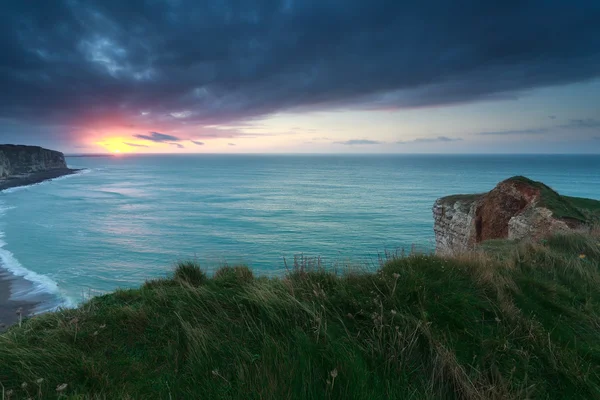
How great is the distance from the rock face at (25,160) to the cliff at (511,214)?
149356mm

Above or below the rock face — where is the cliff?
below

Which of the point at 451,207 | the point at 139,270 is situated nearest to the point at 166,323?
the point at 451,207

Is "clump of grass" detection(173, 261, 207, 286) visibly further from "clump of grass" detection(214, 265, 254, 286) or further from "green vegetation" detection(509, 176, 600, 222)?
"green vegetation" detection(509, 176, 600, 222)

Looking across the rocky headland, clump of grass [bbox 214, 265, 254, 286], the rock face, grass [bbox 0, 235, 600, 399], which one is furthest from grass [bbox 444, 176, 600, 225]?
the rock face

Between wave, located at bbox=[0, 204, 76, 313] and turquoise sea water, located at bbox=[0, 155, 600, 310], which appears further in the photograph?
turquoise sea water, located at bbox=[0, 155, 600, 310]

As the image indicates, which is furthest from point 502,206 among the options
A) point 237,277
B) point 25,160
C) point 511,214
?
point 25,160

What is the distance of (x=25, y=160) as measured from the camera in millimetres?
140125

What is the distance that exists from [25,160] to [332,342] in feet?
603

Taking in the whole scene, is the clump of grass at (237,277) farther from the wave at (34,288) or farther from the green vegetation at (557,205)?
the wave at (34,288)

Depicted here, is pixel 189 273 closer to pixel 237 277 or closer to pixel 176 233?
pixel 237 277

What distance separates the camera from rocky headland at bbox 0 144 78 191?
113 meters

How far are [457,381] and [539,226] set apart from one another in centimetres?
1596

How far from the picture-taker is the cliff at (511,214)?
1521 cm

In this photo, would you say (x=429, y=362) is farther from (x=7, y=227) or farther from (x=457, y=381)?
(x=7, y=227)
